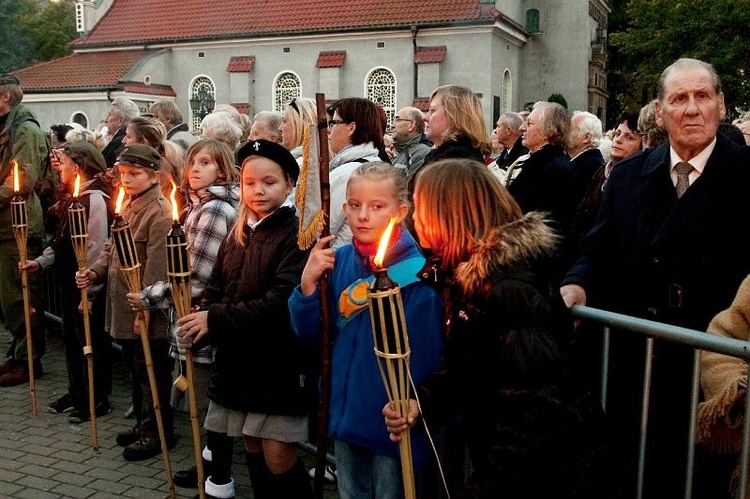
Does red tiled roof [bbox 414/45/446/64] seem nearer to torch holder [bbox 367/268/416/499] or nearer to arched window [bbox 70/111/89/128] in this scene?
arched window [bbox 70/111/89/128]

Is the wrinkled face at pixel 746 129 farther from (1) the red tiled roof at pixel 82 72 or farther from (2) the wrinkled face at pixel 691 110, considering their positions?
(1) the red tiled roof at pixel 82 72

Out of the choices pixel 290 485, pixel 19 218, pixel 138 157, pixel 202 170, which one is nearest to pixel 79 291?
pixel 19 218

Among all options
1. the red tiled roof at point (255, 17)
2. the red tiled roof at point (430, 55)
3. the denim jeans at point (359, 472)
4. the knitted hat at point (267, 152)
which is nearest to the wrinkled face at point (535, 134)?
the knitted hat at point (267, 152)

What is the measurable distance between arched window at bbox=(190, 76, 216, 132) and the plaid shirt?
38162 mm

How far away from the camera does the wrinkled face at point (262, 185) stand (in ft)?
12.9

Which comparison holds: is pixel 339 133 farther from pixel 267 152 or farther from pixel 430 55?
pixel 430 55

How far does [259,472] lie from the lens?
393 cm

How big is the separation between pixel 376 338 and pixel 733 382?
1269 mm

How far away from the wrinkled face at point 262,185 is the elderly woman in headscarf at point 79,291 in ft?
8.26

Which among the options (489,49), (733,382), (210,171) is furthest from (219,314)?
(489,49)

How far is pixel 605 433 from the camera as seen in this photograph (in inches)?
→ 103

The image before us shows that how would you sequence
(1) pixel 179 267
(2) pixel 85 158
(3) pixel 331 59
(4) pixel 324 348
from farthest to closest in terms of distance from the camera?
(3) pixel 331 59
(2) pixel 85 158
(1) pixel 179 267
(4) pixel 324 348

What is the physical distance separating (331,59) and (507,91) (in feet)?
29.3

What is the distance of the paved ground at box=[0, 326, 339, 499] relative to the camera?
15.5 ft
